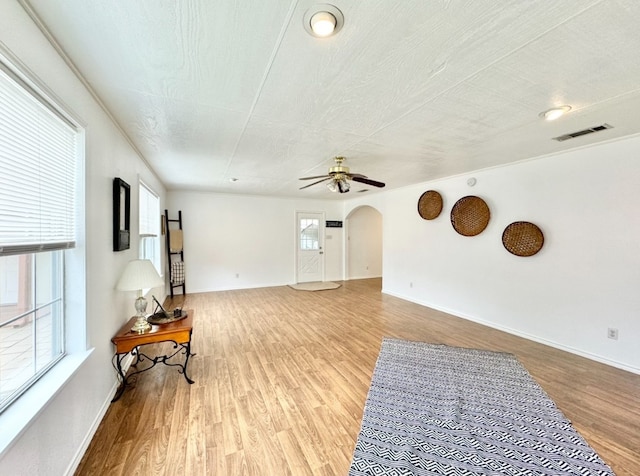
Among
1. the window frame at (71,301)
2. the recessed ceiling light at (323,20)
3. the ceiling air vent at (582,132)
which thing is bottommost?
the window frame at (71,301)

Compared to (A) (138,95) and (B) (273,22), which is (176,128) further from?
(B) (273,22)

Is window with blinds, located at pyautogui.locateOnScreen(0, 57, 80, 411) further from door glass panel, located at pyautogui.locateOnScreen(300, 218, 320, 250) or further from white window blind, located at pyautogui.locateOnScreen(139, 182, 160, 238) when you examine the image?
door glass panel, located at pyautogui.locateOnScreen(300, 218, 320, 250)

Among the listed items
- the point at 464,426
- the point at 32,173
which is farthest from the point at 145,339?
the point at 464,426

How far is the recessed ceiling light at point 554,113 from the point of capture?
212 centimetres

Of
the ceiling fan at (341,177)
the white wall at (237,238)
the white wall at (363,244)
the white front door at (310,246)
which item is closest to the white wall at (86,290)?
the ceiling fan at (341,177)

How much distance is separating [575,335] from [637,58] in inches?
119

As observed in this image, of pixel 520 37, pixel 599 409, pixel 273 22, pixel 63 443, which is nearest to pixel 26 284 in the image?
pixel 63 443

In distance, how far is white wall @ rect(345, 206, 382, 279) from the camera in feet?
26.9

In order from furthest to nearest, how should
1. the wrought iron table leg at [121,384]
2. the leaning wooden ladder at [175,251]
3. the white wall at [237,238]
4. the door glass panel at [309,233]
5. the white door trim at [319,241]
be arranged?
the door glass panel at [309,233], the white door trim at [319,241], the white wall at [237,238], the leaning wooden ladder at [175,251], the wrought iron table leg at [121,384]

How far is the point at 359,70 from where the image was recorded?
64.8 inches

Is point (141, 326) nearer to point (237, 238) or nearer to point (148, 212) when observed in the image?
point (148, 212)

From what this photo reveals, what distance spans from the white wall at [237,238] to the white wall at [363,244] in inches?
49.3

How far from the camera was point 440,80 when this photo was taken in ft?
5.74

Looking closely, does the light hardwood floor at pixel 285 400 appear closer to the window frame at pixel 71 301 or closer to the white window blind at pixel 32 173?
the window frame at pixel 71 301
